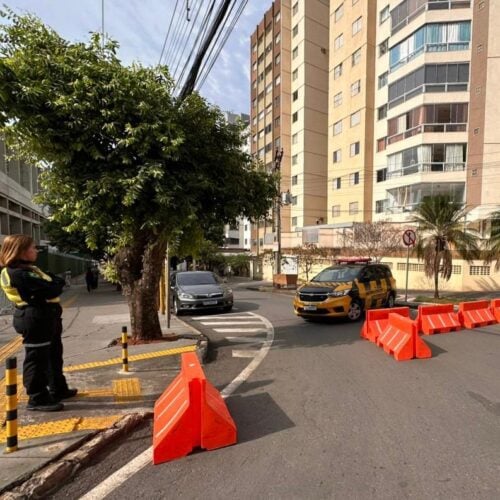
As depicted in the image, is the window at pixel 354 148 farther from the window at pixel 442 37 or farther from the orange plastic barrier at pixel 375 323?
the orange plastic barrier at pixel 375 323

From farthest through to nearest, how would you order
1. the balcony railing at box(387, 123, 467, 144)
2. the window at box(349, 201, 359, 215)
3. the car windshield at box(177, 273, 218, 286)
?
the window at box(349, 201, 359, 215), the balcony railing at box(387, 123, 467, 144), the car windshield at box(177, 273, 218, 286)

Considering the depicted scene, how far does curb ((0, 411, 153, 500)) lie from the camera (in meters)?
2.89

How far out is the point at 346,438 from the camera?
3803 mm

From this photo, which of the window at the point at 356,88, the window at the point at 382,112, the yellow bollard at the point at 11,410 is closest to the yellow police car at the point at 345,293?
the yellow bollard at the point at 11,410

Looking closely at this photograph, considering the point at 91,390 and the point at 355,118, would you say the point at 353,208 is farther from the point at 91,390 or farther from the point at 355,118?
the point at 91,390

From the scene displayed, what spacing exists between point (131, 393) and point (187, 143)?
420cm

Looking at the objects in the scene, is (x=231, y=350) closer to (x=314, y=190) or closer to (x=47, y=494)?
(x=47, y=494)

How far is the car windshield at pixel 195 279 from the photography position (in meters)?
14.6

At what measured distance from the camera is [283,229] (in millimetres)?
48125

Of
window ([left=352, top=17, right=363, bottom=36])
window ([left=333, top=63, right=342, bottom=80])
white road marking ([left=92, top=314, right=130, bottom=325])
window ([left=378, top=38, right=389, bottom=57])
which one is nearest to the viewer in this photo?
white road marking ([left=92, top=314, right=130, bottom=325])

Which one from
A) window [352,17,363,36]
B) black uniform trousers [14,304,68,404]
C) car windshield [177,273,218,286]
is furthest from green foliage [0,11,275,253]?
window [352,17,363,36]

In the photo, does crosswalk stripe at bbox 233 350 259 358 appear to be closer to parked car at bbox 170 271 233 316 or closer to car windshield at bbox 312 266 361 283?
car windshield at bbox 312 266 361 283

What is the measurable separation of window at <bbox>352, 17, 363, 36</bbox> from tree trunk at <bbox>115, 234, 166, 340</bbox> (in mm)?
38126

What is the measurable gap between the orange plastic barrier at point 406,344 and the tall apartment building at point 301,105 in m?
34.9
